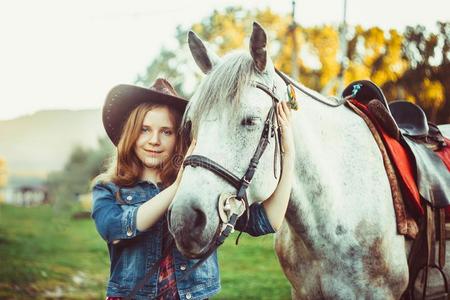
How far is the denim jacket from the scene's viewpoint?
6.84 feet

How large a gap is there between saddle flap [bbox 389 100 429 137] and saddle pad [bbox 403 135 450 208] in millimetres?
232

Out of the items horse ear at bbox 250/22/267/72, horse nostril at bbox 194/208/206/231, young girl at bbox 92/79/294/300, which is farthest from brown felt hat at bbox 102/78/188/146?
horse nostril at bbox 194/208/206/231

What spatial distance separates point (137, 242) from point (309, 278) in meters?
0.93

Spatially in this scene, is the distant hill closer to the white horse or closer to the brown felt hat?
the brown felt hat

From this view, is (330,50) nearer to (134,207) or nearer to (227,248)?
(227,248)

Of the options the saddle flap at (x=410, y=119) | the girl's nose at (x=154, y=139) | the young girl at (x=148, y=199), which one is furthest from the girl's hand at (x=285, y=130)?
the saddle flap at (x=410, y=119)

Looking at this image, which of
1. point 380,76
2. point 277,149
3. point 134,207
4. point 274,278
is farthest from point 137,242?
point 380,76

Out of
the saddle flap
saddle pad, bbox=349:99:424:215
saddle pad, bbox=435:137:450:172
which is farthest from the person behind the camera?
the saddle flap

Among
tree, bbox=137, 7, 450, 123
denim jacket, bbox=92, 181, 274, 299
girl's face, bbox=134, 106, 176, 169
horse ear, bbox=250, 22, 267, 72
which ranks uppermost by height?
tree, bbox=137, 7, 450, 123

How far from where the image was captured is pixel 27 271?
7.51 m

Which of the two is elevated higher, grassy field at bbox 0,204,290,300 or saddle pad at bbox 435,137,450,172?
saddle pad at bbox 435,137,450,172

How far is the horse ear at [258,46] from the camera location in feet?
6.07

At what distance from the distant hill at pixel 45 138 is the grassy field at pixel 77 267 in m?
3.50

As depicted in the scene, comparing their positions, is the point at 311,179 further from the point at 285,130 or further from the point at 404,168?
the point at 404,168
